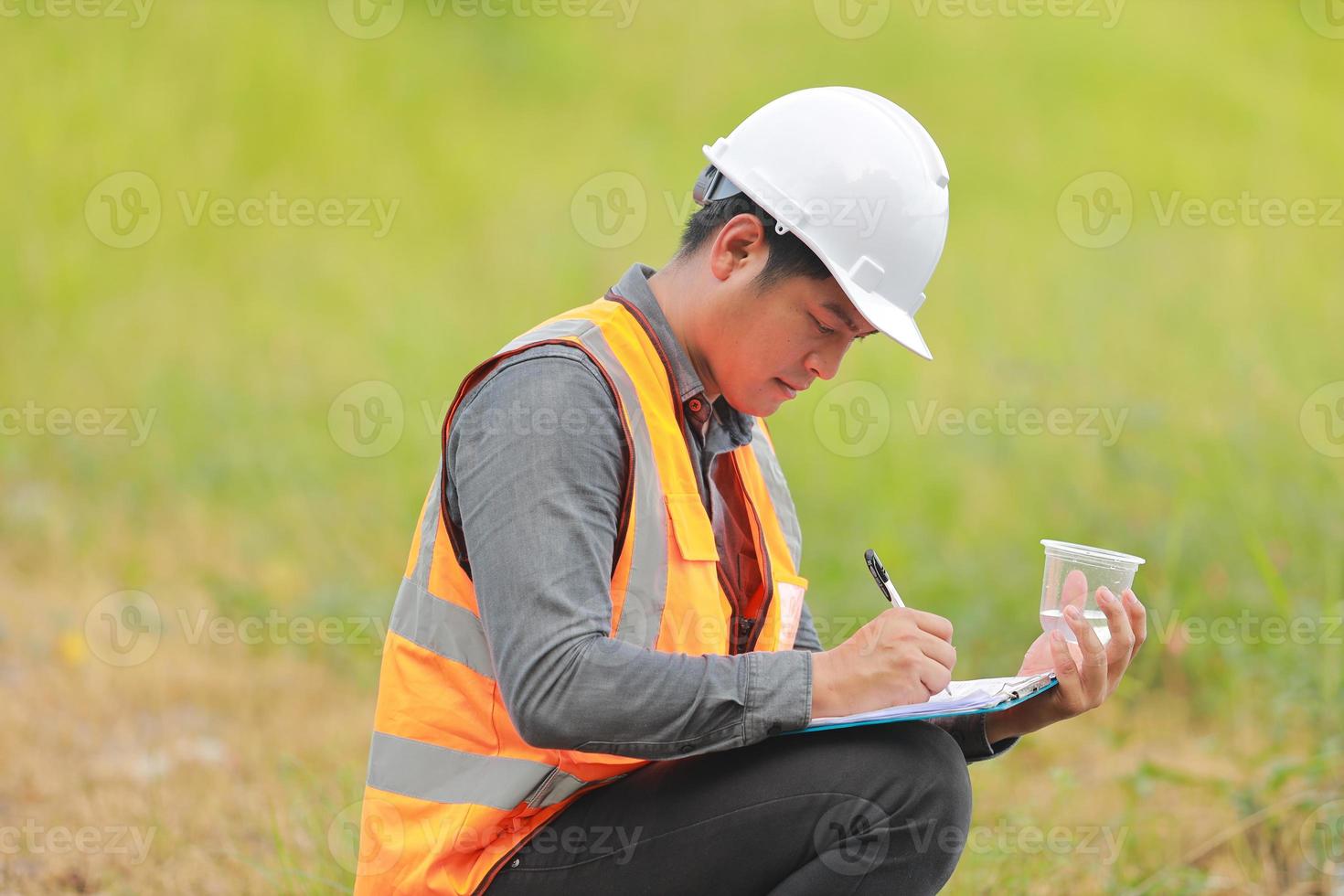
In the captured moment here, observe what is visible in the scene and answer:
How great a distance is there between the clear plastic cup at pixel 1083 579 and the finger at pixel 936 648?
28 centimetres

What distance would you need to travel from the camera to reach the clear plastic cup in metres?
2.16

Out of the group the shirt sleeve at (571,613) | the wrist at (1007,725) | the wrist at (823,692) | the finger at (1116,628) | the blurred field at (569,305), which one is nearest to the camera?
the shirt sleeve at (571,613)

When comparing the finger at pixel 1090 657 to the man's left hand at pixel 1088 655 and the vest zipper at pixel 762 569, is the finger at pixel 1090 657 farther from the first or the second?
the vest zipper at pixel 762 569

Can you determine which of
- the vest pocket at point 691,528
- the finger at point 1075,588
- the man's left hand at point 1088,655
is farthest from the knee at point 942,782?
the vest pocket at point 691,528

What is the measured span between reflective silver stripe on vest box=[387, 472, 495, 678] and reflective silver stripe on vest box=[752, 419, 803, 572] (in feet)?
2.38

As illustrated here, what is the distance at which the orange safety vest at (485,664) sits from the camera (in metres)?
2.02

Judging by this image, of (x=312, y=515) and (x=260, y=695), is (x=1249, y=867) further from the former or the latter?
(x=312, y=515)

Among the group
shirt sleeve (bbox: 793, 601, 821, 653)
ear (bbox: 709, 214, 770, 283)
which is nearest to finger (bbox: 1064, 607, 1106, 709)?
shirt sleeve (bbox: 793, 601, 821, 653)

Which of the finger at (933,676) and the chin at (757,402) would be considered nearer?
the finger at (933,676)

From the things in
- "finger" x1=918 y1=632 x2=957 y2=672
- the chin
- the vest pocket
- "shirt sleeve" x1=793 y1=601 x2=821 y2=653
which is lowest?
"shirt sleeve" x1=793 y1=601 x2=821 y2=653

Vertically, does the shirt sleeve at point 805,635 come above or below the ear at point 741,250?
below

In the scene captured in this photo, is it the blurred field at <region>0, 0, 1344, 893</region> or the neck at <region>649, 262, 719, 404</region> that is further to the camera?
the blurred field at <region>0, 0, 1344, 893</region>

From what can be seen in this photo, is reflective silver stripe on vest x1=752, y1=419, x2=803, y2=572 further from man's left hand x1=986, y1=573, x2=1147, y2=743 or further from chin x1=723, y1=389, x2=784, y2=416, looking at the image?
man's left hand x1=986, y1=573, x2=1147, y2=743

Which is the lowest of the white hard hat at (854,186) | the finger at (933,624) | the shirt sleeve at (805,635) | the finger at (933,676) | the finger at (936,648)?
the shirt sleeve at (805,635)
